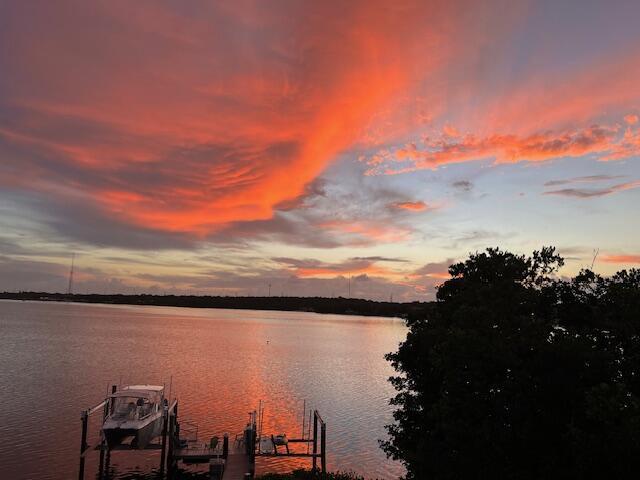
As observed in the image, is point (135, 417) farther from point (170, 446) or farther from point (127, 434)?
point (170, 446)

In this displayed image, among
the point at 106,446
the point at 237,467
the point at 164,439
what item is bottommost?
the point at 237,467

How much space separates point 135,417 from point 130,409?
2.55 ft

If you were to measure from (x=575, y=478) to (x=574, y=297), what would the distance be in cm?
856

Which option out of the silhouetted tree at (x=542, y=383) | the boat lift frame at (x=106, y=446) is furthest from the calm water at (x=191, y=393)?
the silhouetted tree at (x=542, y=383)

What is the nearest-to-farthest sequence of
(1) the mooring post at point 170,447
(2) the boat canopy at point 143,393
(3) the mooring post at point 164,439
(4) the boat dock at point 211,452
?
(4) the boat dock at point 211,452 → (3) the mooring post at point 164,439 → (1) the mooring post at point 170,447 → (2) the boat canopy at point 143,393

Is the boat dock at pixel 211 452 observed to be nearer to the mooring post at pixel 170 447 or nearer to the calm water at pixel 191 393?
the mooring post at pixel 170 447

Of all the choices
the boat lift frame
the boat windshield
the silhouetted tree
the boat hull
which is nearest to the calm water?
the boat lift frame

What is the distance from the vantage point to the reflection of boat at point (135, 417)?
3506 centimetres

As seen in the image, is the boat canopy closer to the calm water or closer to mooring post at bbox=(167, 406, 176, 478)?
mooring post at bbox=(167, 406, 176, 478)

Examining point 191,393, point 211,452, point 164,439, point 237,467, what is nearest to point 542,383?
point 237,467

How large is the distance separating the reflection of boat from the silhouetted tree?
21.5 metres

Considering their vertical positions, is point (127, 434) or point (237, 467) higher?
point (127, 434)

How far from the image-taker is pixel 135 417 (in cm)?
3703

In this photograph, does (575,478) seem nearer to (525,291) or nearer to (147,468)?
(525,291)
